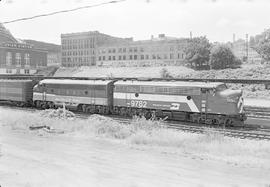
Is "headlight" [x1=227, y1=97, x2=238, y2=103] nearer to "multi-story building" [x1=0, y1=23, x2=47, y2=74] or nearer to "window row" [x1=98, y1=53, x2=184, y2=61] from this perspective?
"multi-story building" [x1=0, y1=23, x2=47, y2=74]

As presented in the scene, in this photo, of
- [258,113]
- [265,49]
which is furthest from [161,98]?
[265,49]

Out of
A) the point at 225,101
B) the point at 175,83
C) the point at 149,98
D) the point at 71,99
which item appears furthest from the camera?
the point at 71,99

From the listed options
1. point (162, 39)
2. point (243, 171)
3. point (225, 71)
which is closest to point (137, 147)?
point (243, 171)

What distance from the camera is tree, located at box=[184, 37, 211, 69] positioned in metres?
80.4

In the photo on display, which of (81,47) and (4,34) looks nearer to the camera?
(4,34)

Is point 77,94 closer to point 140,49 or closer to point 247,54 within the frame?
point 247,54

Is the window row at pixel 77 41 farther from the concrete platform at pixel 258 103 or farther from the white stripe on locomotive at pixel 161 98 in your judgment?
the white stripe on locomotive at pixel 161 98

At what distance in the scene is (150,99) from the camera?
88.9 feet

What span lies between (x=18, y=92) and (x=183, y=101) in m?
22.3

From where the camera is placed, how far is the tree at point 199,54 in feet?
264

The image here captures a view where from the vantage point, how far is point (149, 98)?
2716 centimetres

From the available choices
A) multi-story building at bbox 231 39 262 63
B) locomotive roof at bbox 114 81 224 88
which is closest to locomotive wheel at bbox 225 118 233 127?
locomotive roof at bbox 114 81 224 88

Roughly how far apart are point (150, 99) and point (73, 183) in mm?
17909

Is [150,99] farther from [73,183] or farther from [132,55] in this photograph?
[132,55]
